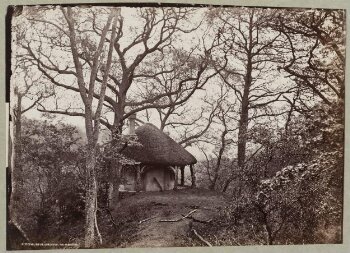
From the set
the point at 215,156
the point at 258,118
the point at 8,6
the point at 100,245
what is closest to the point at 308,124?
the point at 258,118

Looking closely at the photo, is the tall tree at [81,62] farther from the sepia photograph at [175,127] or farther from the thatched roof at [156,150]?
the thatched roof at [156,150]

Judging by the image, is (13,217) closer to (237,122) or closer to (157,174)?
(157,174)

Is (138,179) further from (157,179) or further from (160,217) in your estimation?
(160,217)

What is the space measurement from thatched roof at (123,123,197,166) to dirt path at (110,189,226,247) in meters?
0.57

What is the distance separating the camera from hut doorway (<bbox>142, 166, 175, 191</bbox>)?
31.4 ft

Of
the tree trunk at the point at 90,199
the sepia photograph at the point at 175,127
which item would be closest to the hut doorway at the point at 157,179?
the sepia photograph at the point at 175,127

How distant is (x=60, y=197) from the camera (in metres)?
9.33

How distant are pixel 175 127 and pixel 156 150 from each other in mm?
553

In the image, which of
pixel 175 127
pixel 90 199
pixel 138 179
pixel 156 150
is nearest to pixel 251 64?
pixel 175 127

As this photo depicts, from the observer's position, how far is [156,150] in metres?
9.63

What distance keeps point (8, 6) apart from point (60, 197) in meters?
3.42

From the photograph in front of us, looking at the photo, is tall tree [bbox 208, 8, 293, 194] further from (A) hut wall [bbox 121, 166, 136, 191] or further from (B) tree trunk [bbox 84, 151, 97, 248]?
(B) tree trunk [bbox 84, 151, 97, 248]

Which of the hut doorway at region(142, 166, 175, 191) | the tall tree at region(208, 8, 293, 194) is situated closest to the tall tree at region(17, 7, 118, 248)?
the hut doorway at region(142, 166, 175, 191)

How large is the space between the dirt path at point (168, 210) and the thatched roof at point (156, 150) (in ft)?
1.87
